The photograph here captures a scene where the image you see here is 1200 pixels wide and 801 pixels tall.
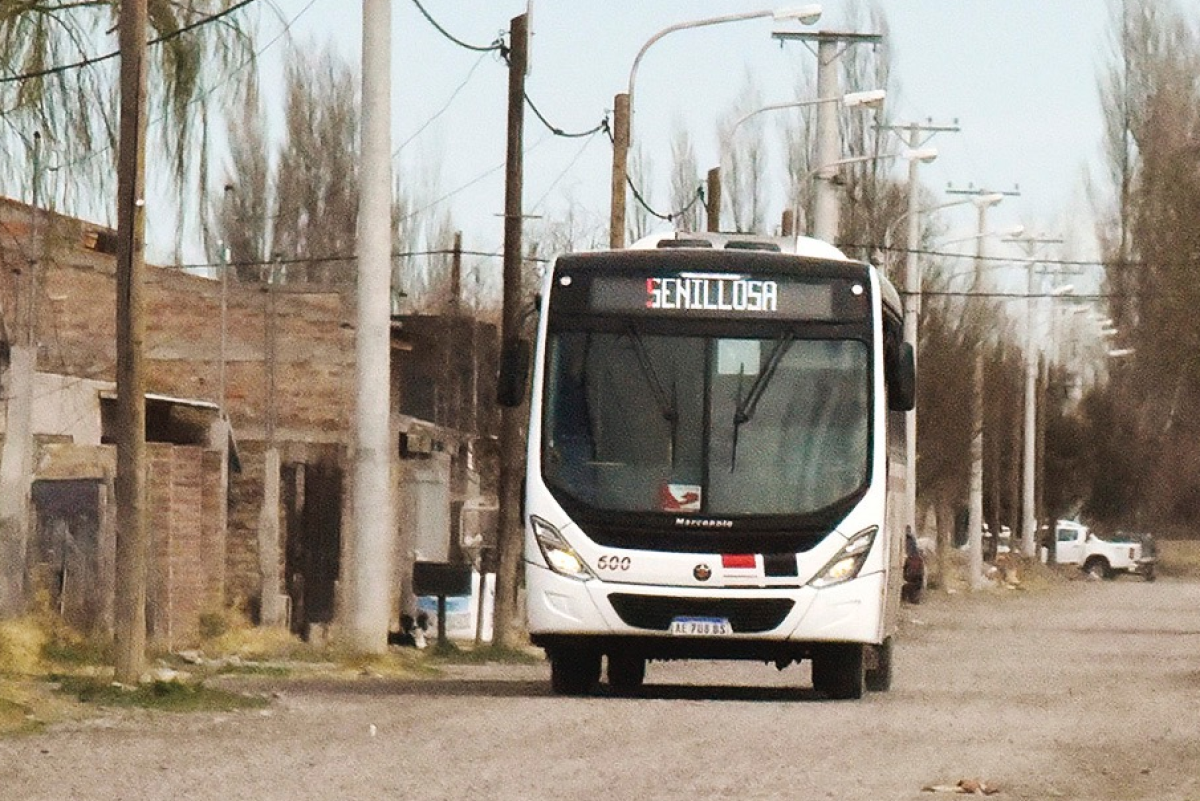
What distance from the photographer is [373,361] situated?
84.7ft

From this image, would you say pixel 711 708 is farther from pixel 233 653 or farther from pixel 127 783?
pixel 233 653

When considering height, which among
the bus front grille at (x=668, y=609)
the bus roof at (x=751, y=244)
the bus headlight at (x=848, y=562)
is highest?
the bus roof at (x=751, y=244)

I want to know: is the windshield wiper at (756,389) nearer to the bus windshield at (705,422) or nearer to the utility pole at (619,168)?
the bus windshield at (705,422)

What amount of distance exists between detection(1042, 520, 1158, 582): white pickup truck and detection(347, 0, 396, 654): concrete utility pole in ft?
232

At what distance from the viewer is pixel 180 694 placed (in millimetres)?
18938

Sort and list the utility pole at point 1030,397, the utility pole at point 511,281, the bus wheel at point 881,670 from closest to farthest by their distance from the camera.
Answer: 1. the bus wheel at point 881,670
2. the utility pole at point 511,281
3. the utility pole at point 1030,397

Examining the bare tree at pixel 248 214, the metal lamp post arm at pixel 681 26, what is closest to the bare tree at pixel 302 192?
the bare tree at pixel 248 214

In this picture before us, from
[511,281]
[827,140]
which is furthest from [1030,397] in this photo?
[511,281]

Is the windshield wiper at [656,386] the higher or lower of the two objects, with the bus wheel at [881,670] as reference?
higher

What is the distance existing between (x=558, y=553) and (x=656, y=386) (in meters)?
1.37

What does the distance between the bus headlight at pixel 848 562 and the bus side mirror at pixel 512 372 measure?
2429 mm

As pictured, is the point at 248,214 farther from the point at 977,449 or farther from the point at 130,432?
the point at 130,432

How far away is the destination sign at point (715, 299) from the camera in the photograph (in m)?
20.9

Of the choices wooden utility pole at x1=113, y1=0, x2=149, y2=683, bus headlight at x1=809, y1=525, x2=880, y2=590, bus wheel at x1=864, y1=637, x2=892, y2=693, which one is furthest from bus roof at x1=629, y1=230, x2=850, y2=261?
wooden utility pole at x1=113, y1=0, x2=149, y2=683
